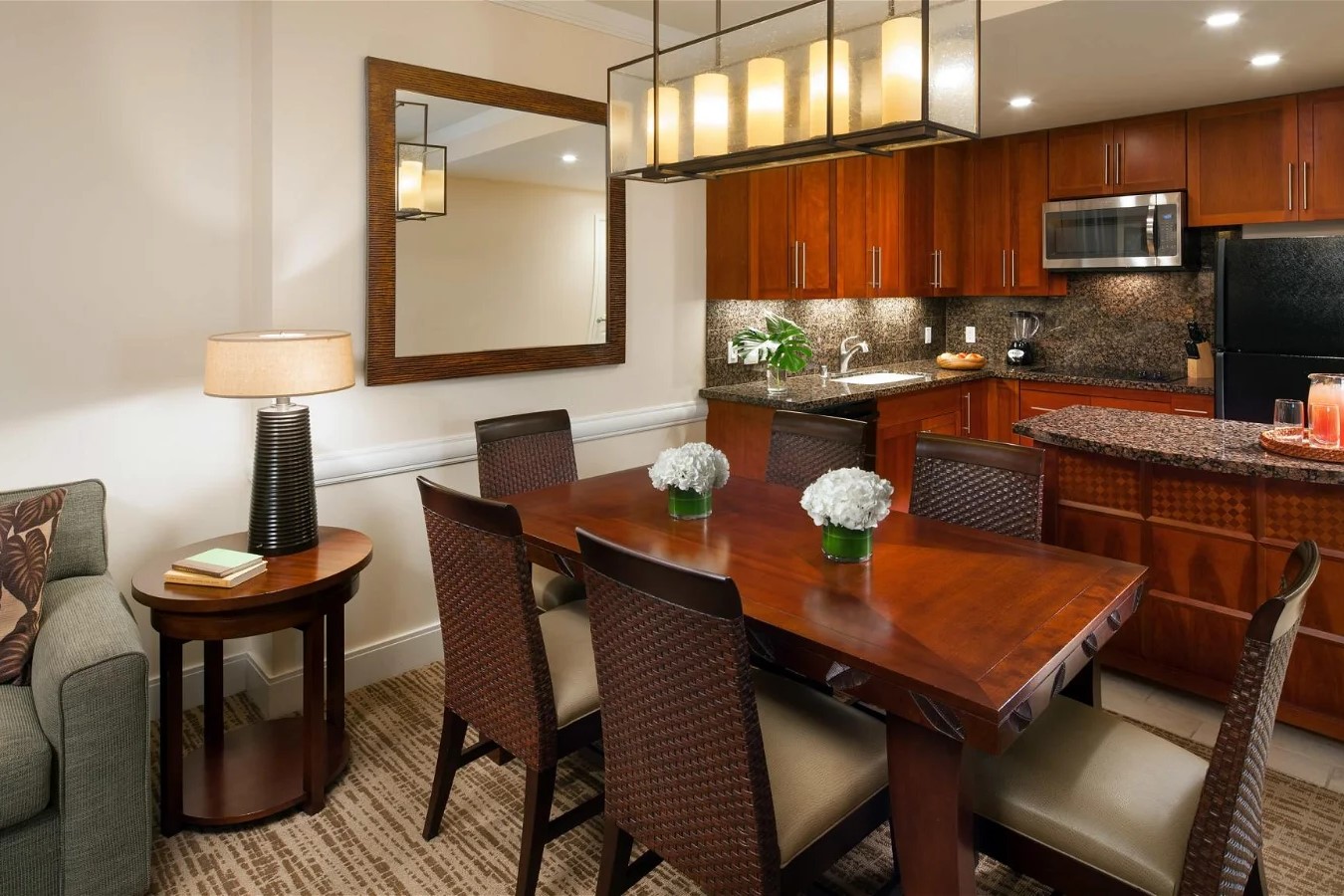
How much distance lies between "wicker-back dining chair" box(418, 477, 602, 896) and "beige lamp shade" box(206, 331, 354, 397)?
0.60 metres

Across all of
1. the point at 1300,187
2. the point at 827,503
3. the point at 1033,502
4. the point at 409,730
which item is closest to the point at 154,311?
the point at 409,730

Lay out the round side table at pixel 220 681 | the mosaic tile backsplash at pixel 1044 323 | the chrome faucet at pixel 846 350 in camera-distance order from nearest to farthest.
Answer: the round side table at pixel 220 681 < the mosaic tile backsplash at pixel 1044 323 < the chrome faucet at pixel 846 350

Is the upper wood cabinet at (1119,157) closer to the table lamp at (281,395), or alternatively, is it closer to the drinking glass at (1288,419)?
the drinking glass at (1288,419)

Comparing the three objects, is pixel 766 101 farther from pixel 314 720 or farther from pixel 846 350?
pixel 846 350

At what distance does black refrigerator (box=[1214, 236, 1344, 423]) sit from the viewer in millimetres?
3709

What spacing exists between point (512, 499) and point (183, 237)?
139cm

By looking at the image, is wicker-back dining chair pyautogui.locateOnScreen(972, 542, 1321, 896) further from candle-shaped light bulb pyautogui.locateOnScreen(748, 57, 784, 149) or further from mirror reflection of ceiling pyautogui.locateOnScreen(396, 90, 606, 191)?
mirror reflection of ceiling pyautogui.locateOnScreen(396, 90, 606, 191)

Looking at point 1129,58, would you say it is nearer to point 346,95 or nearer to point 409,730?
point 346,95

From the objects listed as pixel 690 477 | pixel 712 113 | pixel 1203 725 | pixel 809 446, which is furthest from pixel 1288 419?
pixel 712 113

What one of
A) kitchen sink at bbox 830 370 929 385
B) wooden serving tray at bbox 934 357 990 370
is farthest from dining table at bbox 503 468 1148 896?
wooden serving tray at bbox 934 357 990 370

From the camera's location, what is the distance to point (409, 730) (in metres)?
2.78

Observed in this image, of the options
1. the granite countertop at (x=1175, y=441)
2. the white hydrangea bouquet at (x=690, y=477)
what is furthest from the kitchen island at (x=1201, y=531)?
the white hydrangea bouquet at (x=690, y=477)

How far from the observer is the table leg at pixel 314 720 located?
90.1 inches

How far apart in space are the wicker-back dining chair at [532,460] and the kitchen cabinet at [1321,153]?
3823 mm
